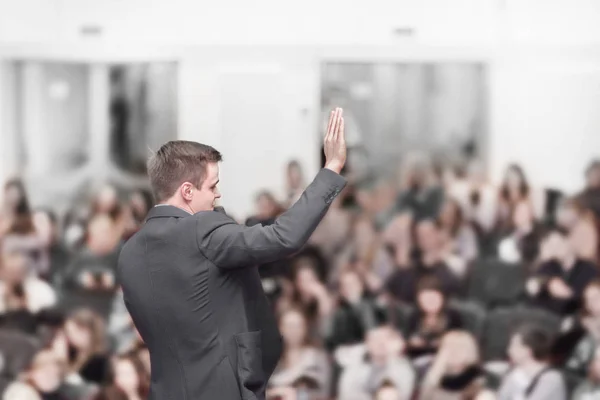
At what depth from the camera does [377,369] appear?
481 cm

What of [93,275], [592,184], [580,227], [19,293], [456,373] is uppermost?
[592,184]

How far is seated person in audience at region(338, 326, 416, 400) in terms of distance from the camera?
4.79 metres

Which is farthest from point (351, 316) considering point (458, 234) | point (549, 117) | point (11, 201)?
point (11, 201)

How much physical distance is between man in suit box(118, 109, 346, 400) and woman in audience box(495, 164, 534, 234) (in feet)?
10.6

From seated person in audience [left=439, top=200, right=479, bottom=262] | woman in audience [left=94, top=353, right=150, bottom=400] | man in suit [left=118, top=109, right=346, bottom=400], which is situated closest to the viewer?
man in suit [left=118, top=109, right=346, bottom=400]

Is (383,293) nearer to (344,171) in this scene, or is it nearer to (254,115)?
(344,171)

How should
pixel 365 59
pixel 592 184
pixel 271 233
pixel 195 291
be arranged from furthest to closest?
pixel 365 59
pixel 592 184
pixel 195 291
pixel 271 233

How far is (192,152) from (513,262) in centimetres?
338

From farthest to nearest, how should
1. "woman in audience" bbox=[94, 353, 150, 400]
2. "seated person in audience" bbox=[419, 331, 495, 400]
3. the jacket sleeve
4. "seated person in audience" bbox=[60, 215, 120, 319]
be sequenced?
"seated person in audience" bbox=[60, 215, 120, 319], "woman in audience" bbox=[94, 353, 150, 400], "seated person in audience" bbox=[419, 331, 495, 400], the jacket sleeve

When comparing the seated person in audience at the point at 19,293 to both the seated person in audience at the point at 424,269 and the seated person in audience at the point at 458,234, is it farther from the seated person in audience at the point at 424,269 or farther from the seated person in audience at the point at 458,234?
the seated person in audience at the point at 458,234

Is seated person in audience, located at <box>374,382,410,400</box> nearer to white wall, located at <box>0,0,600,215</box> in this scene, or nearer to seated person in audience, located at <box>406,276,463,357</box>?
seated person in audience, located at <box>406,276,463,357</box>

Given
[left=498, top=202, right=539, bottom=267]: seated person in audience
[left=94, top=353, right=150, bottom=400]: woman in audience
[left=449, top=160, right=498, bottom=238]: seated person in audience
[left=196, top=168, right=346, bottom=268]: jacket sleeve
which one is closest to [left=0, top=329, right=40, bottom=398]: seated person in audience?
[left=94, top=353, right=150, bottom=400]: woman in audience

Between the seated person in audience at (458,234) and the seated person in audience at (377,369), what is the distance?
0.58 m

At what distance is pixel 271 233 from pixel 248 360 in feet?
1.06
